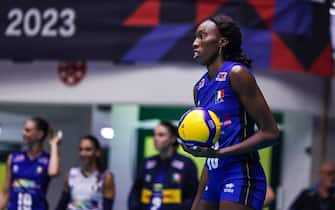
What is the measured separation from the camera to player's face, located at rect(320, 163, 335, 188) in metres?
9.14

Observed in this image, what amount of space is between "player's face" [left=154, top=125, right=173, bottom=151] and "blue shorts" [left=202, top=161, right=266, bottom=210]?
3.21 metres

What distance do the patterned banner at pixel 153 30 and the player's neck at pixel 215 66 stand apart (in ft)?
13.6

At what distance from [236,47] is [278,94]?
441 centimetres

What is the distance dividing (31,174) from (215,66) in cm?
387

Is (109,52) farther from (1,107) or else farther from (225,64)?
(225,64)

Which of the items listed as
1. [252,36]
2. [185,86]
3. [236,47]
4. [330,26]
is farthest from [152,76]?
[236,47]

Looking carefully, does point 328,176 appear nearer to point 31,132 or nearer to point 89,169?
point 89,169

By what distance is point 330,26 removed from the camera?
9.86 metres

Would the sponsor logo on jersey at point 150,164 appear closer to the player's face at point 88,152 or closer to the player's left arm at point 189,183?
the player's left arm at point 189,183

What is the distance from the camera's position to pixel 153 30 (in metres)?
9.43

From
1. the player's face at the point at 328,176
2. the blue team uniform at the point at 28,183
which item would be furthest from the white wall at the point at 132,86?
the blue team uniform at the point at 28,183

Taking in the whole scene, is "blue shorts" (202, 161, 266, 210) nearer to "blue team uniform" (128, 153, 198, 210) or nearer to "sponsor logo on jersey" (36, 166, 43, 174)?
"blue team uniform" (128, 153, 198, 210)

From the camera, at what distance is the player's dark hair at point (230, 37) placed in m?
5.11

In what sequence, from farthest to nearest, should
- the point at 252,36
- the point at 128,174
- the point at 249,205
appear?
the point at 128,174, the point at 252,36, the point at 249,205
